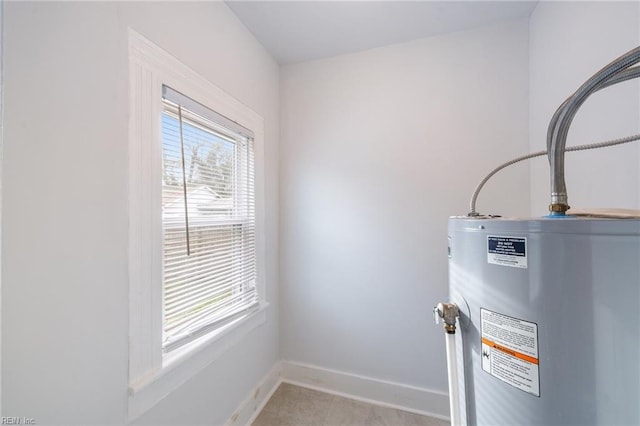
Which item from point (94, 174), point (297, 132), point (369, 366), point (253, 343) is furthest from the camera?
point (297, 132)

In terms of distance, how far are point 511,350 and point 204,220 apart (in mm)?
1335

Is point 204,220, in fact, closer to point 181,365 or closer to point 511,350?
point 181,365

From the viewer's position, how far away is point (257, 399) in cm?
164

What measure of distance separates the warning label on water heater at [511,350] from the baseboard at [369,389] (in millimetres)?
1408

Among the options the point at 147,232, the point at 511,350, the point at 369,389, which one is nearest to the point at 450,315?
the point at 511,350

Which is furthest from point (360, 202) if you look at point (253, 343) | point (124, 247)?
point (124, 247)

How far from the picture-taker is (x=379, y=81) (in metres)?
1.78

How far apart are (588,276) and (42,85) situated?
142 cm

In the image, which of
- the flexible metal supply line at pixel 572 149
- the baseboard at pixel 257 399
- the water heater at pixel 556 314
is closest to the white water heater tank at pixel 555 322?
the water heater at pixel 556 314

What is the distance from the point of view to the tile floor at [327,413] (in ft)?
5.10

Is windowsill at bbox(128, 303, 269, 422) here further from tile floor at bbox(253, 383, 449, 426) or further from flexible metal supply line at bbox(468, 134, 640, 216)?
flexible metal supply line at bbox(468, 134, 640, 216)

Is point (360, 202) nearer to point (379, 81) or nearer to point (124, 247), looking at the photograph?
point (379, 81)

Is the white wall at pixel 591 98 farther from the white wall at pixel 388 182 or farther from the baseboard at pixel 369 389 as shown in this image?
the baseboard at pixel 369 389

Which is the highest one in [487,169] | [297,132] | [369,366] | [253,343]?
[297,132]
